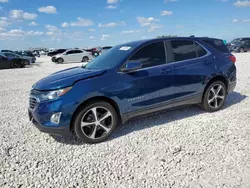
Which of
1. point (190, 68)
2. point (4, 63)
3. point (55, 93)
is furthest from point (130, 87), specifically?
point (4, 63)

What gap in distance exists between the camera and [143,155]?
3.01 meters

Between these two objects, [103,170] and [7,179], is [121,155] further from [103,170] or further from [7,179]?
[7,179]

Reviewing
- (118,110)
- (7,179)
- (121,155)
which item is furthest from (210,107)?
(7,179)

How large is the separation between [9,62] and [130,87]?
16958 millimetres

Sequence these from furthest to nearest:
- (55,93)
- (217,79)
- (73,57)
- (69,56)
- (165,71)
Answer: (73,57) < (69,56) < (217,79) < (165,71) < (55,93)

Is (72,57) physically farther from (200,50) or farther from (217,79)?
(217,79)

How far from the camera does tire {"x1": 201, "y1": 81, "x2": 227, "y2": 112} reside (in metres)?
4.49

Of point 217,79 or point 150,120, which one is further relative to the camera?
point 217,79

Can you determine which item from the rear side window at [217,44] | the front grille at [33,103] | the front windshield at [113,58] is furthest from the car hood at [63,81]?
the rear side window at [217,44]

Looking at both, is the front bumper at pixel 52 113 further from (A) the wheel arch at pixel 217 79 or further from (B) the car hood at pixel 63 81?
(A) the wheel arch at pixel 217 79

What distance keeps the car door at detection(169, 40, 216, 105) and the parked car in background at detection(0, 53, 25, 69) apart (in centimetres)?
1687

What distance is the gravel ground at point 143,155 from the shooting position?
98.6 inches

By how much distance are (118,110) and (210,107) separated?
7.49ft

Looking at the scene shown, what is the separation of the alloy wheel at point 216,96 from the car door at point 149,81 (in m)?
1.22
